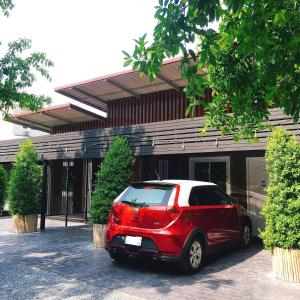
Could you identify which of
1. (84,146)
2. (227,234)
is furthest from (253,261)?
(84,146)

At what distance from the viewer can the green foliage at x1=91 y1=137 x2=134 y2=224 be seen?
28.6 ft

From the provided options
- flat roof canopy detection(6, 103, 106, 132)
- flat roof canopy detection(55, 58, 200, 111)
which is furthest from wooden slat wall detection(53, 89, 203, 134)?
flat roof canopy detection(6, 103, 106, 132)

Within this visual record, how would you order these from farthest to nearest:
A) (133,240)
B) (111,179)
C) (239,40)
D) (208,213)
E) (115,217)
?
(111,179) → (208,213) → (115,217) → (133,240) → (239,40)

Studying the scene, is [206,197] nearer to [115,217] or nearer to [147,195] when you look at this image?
[147,195]

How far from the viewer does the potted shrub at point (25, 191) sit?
11.2 m

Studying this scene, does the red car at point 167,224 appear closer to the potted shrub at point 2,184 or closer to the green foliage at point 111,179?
the green foliage at point 111,179

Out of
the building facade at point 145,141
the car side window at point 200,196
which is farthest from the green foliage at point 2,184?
the car side window at point 200,196

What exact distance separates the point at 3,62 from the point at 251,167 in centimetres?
834

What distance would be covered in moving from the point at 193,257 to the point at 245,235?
2814 millimetres

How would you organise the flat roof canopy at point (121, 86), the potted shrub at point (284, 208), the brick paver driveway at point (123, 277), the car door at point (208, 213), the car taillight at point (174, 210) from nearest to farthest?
the brick paver driveway at point (123, 277) → the potted shrub at point (284, 208) → the car taillight at point (174, 210) → the car door at point (208, 213) → the flat roof canopy at point (121, 86)

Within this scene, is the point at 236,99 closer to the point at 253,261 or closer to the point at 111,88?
the point at 253,261

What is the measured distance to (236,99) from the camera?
4957 mm

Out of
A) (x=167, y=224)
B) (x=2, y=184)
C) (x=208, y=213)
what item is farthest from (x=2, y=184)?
(x=167, y=224)

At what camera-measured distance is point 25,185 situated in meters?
11.4
